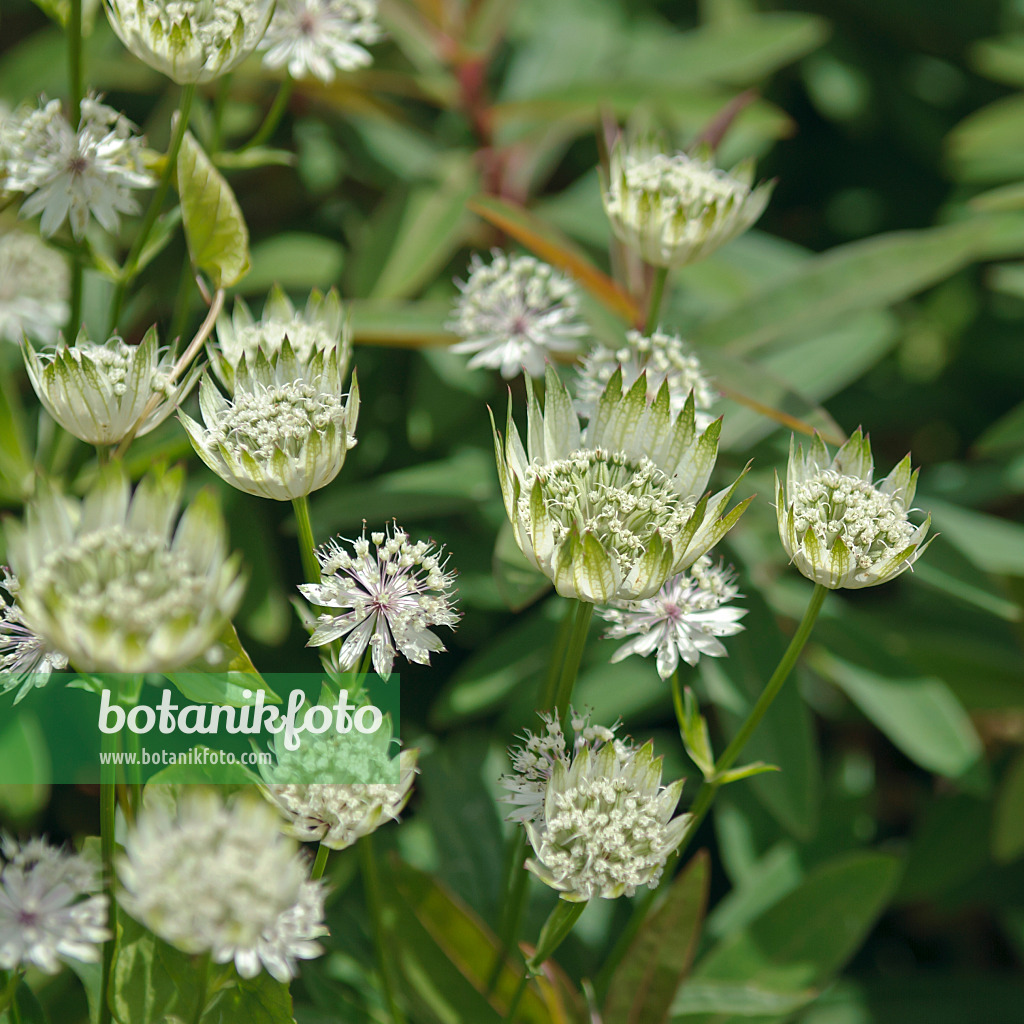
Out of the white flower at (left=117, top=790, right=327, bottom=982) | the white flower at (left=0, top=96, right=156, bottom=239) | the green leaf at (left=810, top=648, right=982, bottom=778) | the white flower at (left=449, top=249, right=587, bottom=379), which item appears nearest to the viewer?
the white flower at (left=117, top=790, right=327, bottom=982)

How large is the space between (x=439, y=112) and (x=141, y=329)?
30.4 inches

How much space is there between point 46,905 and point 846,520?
0.66 m

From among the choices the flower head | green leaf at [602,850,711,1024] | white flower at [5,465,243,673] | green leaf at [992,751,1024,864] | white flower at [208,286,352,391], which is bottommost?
green leaf at [992,751,1024,864]

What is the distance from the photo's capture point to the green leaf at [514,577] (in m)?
0.92

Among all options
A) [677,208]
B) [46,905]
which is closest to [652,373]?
[677,208]

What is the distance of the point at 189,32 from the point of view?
830 mm

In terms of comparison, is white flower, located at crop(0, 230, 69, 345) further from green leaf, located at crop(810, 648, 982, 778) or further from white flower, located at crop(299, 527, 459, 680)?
green leaf, located at crop(810, 648, 982, 778)

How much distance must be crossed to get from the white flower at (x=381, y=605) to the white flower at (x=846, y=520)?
0.29 metres

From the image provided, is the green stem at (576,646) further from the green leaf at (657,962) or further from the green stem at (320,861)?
the green leaf at (657,962)

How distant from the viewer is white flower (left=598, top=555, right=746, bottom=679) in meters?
0.81

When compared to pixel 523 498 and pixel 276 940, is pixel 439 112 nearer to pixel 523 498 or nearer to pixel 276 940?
pixel 523 498

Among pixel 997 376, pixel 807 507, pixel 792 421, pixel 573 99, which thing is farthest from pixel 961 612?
pixel 573 99

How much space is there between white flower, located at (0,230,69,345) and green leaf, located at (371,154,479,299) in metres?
0.45

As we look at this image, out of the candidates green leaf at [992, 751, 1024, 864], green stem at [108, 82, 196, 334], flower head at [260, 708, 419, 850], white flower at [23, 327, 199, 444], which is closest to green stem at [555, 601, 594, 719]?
flower head at [260, 708, 419, 850]
